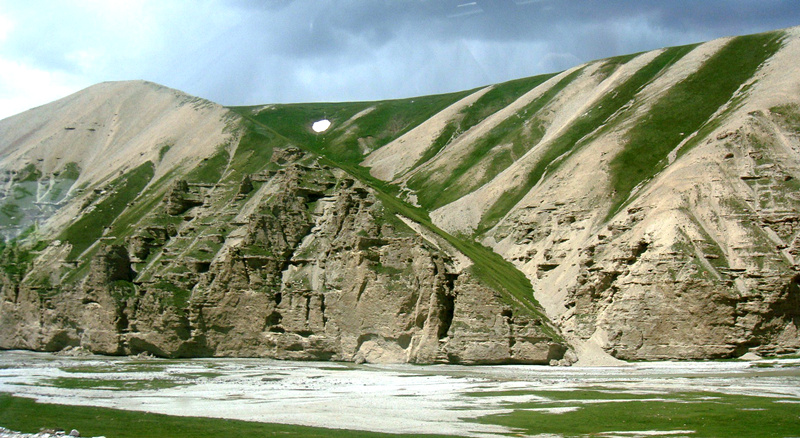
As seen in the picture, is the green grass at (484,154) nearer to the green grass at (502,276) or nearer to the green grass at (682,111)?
the green grass at (502,276)

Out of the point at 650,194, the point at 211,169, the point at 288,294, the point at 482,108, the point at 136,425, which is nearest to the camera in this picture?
the point at 136,425

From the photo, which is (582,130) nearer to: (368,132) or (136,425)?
(368,132)

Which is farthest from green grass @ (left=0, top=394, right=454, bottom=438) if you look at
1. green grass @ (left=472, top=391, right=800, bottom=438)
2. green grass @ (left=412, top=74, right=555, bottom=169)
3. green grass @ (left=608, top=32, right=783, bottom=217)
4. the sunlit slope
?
green grass @ (left=412, top=74, right=555, bottom=169)

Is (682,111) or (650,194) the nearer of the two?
(650,194)

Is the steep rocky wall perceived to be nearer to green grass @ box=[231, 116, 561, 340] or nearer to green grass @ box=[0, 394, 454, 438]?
green grass @ box=[231, 116, 561, 340]

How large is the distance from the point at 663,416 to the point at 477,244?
62092mm

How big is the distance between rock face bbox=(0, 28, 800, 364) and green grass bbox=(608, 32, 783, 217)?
13.5 inches

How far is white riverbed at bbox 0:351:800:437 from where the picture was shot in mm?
32906

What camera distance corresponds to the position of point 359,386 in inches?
1789

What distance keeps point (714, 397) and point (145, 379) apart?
1440 inches

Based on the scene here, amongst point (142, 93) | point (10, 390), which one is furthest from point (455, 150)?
point (10, 390)

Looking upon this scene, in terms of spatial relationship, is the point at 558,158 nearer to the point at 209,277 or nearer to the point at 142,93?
the point at 209,277

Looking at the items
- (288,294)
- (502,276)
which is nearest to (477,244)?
(502,276)

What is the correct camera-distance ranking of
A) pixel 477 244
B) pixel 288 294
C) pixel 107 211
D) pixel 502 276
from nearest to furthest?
pixel 288 294
pixel 502 276
pixel 477 244
pixel 107 211
